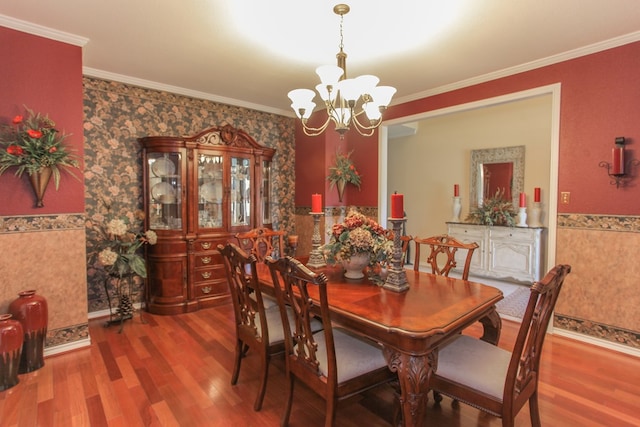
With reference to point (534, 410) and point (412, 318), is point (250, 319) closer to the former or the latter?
point (412, 318)

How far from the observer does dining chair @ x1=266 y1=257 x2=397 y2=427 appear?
5.05 feet

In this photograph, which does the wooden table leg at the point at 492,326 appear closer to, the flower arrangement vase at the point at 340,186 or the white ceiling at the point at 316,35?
the white ceiling at the point at 316,35

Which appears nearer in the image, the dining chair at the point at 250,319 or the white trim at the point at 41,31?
the dining chair at the point at 250,319

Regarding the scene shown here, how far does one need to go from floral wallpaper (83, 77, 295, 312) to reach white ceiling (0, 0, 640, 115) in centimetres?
24

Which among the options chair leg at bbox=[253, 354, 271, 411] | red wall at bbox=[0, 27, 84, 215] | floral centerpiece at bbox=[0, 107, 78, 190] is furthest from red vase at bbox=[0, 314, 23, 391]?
chair leg at bbox=[253, 354, 271, 411]

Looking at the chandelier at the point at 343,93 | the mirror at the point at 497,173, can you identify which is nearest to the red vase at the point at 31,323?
the chandelier at the point at 343,93

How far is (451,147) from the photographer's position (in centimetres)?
577

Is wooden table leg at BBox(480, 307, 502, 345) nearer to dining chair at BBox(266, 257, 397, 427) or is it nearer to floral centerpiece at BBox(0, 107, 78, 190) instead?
dining chair at BBox(266, 257, 397, 427)

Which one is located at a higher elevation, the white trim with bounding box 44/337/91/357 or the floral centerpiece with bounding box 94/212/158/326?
the floral centerpiece with bounding box 94/212/158/326

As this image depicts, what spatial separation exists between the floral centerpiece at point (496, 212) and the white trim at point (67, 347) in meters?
5.19

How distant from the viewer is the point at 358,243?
205cm

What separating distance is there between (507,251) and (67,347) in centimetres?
532

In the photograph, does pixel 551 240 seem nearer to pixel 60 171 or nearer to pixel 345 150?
pixel 345 150

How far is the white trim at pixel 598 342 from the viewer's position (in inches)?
109
